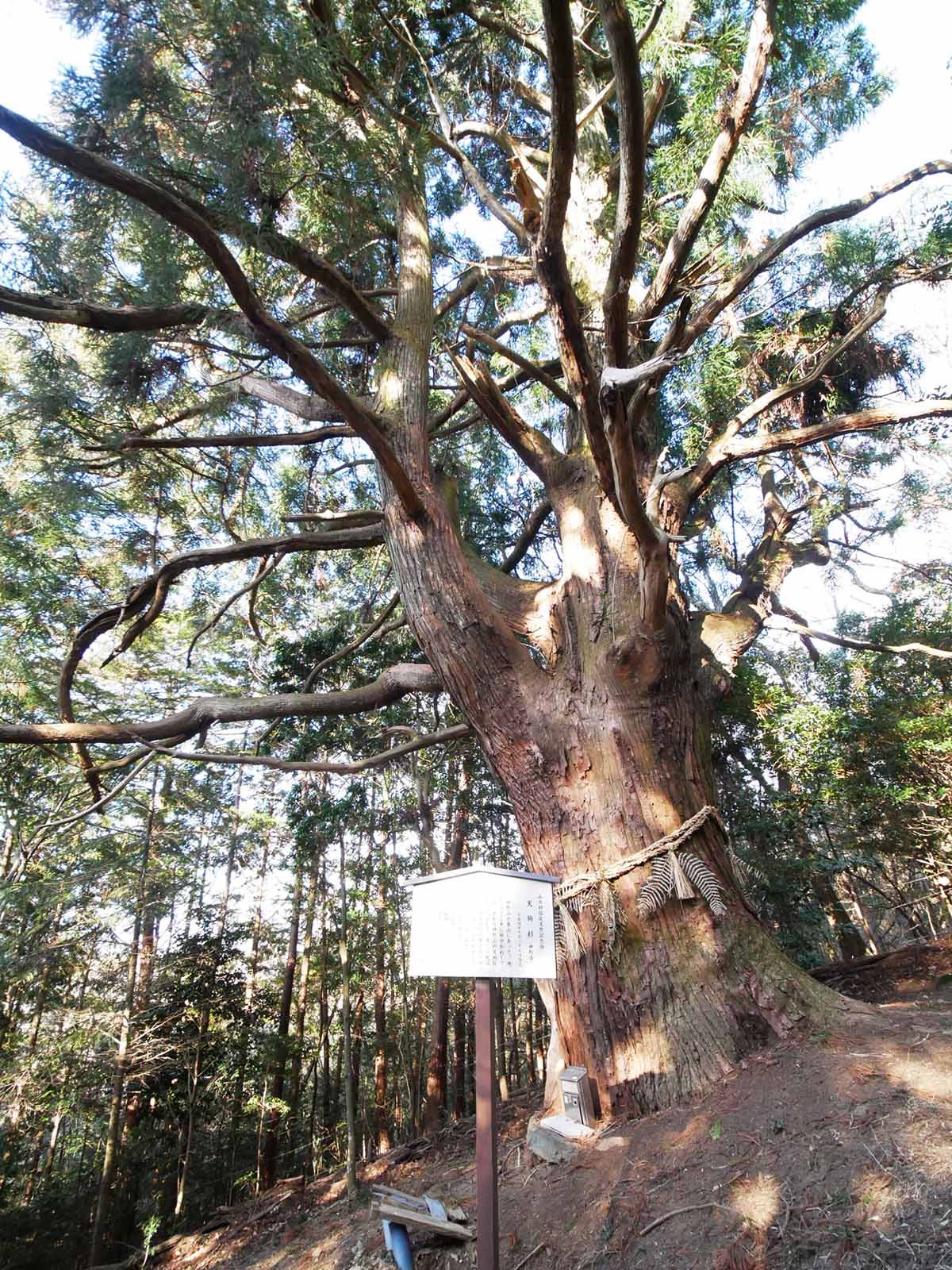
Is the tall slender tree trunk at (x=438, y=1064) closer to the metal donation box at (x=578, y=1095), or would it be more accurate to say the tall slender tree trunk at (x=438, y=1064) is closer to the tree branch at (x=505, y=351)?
the metal donation box at (x=578, y=1095)

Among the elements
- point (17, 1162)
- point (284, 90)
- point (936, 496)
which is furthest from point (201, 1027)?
point (936, 496)

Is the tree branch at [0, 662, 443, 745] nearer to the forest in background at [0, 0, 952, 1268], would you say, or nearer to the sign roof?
the forest in background at [0, 0, 952, 1268]

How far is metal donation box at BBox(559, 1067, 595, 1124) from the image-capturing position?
2.57 meters

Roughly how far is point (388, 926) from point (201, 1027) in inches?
98.3

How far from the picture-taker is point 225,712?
360cm

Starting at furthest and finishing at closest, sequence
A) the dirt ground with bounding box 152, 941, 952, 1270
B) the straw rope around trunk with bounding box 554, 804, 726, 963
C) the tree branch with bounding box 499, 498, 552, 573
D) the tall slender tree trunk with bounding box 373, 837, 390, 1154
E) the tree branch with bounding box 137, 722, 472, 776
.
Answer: the tall slender tree trunk with bounding box 373, 837, 390, 1154 → the tree branch with bounding box 499, 498, 552, 573 → the tree branch with bounding box 137, 722, 472, 776 → the straw rope around trunk with bounding box 554, 804, 726, 963 → the dirt ground with bounding box 152, 941, 952, 1270

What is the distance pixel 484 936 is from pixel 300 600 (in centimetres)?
603

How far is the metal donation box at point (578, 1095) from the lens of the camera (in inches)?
101

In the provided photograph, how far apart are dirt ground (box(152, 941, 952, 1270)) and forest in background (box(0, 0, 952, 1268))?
6.47 ft

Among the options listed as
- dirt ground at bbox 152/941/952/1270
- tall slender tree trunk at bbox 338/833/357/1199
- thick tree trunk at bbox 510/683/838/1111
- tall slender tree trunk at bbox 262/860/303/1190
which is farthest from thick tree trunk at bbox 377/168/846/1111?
tall slender tree trunk at bbox 262/860/303/1190

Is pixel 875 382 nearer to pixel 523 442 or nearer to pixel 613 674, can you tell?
pixel 523 442

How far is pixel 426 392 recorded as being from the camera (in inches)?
153

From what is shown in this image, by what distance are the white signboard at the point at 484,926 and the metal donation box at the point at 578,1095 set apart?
38.4 inches

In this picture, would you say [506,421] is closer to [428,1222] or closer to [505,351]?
[505,351]
